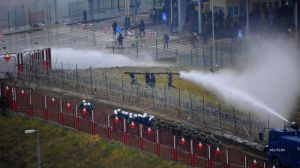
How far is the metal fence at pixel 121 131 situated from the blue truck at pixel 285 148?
70 centimetres

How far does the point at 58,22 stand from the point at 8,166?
41573 millimetres

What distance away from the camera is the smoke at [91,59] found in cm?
6569

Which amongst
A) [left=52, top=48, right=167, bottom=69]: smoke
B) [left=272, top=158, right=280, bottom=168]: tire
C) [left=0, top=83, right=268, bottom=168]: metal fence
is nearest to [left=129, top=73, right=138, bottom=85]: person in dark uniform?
[left=0, top=83, right=268, bottom=168]: metal fence

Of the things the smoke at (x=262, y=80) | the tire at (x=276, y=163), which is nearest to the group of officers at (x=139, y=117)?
the smoke at (x=262, y=80)

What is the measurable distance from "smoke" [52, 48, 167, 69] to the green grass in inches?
613

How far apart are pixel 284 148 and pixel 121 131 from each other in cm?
975

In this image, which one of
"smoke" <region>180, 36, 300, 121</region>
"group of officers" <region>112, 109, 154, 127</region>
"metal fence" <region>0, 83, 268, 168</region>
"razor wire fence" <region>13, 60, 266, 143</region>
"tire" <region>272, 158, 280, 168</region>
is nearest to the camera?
"tire" <region>272, 158, 280, 168</region>

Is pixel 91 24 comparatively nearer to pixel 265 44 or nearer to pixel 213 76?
pixel 265 44

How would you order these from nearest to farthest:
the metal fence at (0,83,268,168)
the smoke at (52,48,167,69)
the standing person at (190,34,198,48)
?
1. the metal fence at (0,83,268,168)
2. the smoke at (52,48,167,69)
3. the standing person at (190,34,198,48)

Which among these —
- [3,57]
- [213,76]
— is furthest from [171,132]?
[3,57]

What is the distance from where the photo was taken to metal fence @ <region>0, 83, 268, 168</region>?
40.9m

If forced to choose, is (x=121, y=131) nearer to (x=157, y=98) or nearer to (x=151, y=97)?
(x=157, y=98)

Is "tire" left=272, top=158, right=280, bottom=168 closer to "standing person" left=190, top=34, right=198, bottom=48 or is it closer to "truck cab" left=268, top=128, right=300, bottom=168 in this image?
"truck cab" left=268, top=128, right=300, bottom=168

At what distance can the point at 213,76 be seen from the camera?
60.2 meters
